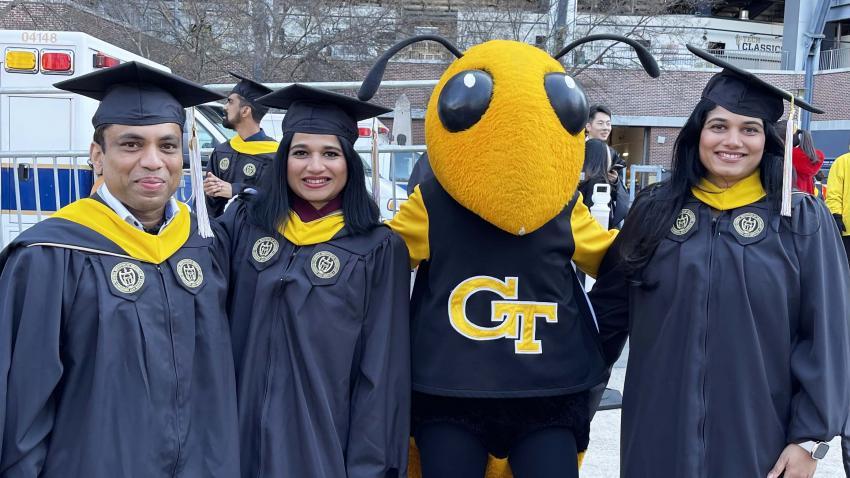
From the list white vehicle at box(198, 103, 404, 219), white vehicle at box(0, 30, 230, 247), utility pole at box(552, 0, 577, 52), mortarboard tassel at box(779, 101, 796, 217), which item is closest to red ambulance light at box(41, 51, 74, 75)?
white vehicle at box(0, 30, 230, 247)

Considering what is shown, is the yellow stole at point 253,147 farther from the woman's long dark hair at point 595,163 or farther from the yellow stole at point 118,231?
the yellow stole at point 118,231

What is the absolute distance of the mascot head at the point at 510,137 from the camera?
2.58 m

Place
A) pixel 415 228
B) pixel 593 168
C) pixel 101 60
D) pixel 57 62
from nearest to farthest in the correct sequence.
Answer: pixel 415 228 → pixel 593 168 → pixel 57 62 → pixel 101 60

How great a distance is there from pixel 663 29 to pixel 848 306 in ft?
61.7

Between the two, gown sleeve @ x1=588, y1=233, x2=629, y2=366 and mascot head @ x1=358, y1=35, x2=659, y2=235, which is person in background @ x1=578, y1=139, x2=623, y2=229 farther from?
mascot head @ x1=358, y1=35, x2=659, y2=235

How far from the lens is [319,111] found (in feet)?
9.27

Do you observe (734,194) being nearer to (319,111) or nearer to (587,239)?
(587,239)

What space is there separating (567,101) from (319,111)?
87 cm

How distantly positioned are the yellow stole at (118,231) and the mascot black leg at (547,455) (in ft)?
4.49

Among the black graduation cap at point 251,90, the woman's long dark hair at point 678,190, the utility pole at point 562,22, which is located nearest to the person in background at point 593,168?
the black graduation cap at point 251,90

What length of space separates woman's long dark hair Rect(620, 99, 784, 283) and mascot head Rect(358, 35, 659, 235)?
29 centimetres

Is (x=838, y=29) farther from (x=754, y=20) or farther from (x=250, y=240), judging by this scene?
(x=250, y=240)

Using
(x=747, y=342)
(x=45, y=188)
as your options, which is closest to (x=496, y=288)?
(x=747, y=342)

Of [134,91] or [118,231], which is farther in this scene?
[134,91]
